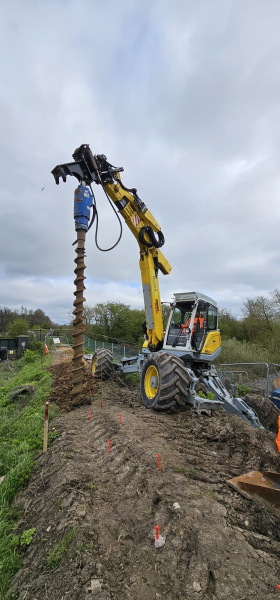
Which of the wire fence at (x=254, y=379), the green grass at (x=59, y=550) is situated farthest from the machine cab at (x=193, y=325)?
the green grass at (x=59, y=550)

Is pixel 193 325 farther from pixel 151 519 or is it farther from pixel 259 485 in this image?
pixel 151 519

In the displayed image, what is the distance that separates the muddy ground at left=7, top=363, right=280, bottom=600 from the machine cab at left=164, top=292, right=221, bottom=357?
2360 millimetres

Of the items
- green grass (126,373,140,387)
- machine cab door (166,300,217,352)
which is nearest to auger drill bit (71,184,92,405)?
machine cab door (166,300,217,352)

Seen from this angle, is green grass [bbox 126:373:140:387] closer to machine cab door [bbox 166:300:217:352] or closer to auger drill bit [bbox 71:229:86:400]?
machine cab door [bbox 166:300:217:352]

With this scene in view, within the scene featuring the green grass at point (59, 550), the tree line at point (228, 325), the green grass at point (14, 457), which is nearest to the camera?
the green grass at point (59, 550)

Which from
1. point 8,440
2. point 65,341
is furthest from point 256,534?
point 65,341

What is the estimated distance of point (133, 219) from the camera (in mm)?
7527

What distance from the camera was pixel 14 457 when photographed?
15.2 ft

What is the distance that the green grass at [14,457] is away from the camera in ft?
8.72

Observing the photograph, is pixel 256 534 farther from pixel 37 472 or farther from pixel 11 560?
pixel 37 472

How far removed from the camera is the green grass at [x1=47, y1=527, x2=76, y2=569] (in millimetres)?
2346

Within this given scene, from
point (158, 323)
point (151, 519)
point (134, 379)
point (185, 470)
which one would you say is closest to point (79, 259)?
point (158, 323)

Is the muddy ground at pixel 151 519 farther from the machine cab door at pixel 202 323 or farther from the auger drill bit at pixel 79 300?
the machine cab door at pixel 202 323

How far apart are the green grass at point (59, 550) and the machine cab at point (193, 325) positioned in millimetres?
4680
